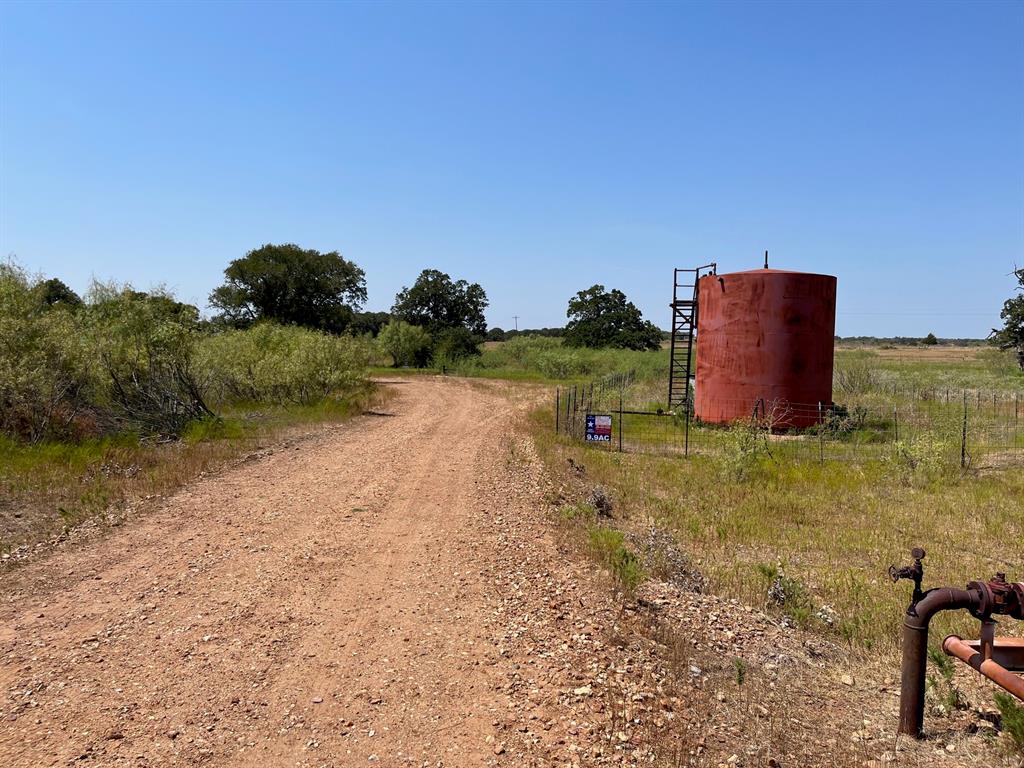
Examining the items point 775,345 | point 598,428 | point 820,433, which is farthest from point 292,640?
point 775,345

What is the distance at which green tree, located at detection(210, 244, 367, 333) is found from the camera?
167ft

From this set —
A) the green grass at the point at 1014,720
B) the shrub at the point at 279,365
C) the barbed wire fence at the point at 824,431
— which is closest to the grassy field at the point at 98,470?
the shrub at the point at 279,365

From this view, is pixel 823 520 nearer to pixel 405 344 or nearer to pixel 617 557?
pixel 617 557

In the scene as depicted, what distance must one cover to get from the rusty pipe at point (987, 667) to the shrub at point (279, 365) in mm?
18319

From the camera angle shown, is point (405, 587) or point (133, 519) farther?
Result: point (133, 519)

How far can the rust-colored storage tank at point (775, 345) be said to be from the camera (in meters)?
19.6

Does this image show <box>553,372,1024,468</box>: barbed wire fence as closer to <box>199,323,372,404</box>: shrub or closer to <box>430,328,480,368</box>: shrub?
<box>199,323,372,404</box>: shrub

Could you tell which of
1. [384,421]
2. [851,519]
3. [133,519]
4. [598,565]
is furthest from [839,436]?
[133,519]

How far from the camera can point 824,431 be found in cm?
1884

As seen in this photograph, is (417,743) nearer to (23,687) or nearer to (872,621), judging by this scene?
(23,687)

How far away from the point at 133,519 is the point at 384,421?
11.8 meters

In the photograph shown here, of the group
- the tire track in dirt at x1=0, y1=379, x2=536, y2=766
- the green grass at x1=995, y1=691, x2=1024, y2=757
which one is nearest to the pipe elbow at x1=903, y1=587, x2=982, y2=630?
the green grass at x1=995, y1=691, x2=1024, y2=757

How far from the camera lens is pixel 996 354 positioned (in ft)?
147

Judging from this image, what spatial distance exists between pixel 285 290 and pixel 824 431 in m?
42.9
